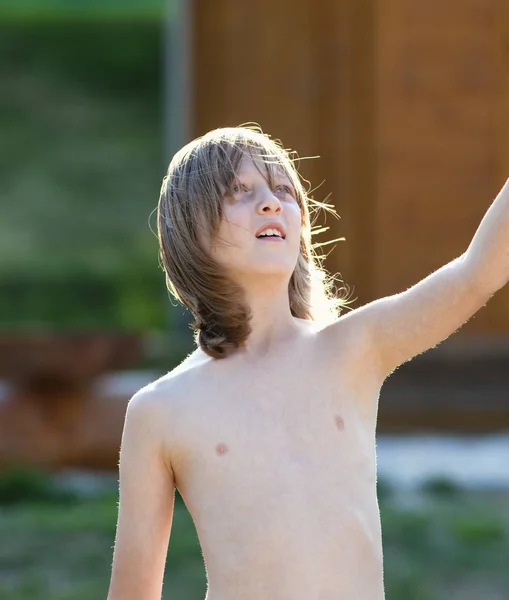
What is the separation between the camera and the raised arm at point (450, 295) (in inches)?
73.8

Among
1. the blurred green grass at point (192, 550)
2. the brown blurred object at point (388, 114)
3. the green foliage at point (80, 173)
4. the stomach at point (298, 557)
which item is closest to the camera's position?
the stomach at point (298, 557)

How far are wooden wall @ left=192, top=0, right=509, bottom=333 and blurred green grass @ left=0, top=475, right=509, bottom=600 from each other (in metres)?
3.07

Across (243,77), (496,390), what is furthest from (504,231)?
(243,77)

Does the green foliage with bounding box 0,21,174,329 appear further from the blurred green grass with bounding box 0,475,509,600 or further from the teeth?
the teeth

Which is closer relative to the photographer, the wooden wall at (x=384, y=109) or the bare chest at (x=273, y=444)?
the bare chest at (x=273, y=444)

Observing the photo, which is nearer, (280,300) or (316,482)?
(316,482)

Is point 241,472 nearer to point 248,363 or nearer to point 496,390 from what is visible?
point 248,363

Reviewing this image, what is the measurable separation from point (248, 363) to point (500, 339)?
6676 millimetres

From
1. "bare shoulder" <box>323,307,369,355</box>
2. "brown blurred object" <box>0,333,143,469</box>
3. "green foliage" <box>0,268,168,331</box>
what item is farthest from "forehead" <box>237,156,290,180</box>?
"green foliage" <box>0,268,168,331</box>

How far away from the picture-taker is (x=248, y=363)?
6.58 ft

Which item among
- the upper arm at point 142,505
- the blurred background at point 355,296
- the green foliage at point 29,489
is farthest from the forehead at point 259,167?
the green foliage at point 29,489

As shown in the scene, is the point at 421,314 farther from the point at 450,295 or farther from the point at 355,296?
the point at 355,296

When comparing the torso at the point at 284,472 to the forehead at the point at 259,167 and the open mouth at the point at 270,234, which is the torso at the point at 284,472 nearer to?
the open mouth at the point at 270,234

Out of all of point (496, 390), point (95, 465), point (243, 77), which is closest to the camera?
point (95, 465)
